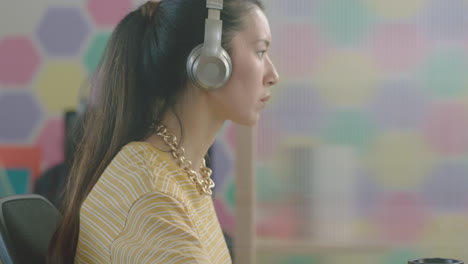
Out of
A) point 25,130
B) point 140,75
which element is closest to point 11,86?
point 25,130

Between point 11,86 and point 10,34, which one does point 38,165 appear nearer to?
point 11,86

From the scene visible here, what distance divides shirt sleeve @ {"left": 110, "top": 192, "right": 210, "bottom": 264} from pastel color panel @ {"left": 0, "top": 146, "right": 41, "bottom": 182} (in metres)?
1.68

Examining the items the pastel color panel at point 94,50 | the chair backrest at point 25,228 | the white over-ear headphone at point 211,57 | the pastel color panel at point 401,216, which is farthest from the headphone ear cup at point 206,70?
the pastel color panel at point 94,50

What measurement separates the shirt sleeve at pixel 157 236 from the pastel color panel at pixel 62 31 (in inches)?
66.7

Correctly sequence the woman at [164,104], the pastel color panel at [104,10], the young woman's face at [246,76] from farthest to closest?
the pastel color panel at [104,10] < the young woman's face at [246,76] < the woman at [164,104]

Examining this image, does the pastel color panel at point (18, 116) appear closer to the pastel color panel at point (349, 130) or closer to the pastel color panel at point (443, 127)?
Result: the pastel color panel at point (349, 130)

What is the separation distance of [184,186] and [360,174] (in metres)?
0.70

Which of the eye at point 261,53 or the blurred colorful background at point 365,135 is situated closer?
the eye at point 261,53

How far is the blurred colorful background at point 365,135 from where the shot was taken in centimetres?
152

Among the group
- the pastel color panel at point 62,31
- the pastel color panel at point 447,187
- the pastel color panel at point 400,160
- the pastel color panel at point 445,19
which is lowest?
the pastel color panel at point 447,187

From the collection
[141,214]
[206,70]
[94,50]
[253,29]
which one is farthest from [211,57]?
[94,50]

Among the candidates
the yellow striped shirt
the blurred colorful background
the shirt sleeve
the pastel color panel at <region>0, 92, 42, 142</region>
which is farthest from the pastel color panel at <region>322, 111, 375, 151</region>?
the pastel color panel at <region>0, 92, 42, 142</region>

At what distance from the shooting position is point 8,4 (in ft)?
8.03

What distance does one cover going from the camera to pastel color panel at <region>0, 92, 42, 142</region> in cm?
243
